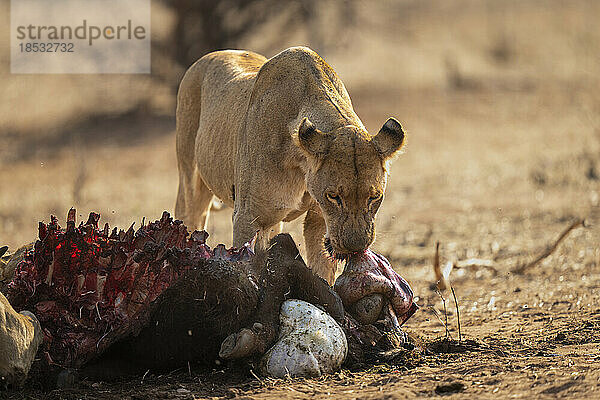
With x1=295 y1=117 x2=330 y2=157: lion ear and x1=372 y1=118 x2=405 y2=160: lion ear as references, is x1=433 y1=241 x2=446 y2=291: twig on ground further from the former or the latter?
A: x1=295 y1=117 x2=330 y2=157: lion ear

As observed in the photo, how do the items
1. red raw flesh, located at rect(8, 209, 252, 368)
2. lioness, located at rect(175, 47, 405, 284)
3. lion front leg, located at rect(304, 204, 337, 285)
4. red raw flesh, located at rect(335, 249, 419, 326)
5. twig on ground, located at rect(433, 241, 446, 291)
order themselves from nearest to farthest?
1. red raw flesh, located at rect(8, 209, 252, 368)
2. red raw flesh, located at rect(335, 249, 419, 326)
3. lioness, located at rect(175, 47, 405, 284)
4. lion front leg, located at rect(304, 204, 337, 285)
5. twig on ground, located at rect(433, 241, 446, 291)

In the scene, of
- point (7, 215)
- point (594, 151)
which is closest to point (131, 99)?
point (7, 215)

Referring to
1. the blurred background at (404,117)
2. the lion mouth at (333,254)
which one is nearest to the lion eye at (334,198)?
the lion mouth at (333,254)

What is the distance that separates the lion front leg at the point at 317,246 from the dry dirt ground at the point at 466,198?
2.11ft

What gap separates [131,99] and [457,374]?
1503 centimetres

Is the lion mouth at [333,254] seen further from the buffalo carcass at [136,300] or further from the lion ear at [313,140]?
the buffalo carcass at [136,300]

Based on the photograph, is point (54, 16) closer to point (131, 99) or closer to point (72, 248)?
point (131, 99)

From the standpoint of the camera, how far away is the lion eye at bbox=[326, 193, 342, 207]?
4.44m

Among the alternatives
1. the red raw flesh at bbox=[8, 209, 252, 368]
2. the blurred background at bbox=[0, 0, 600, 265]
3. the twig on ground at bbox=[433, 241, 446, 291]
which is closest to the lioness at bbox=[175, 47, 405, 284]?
the red raw flesh at bbox=[8, 209, 252, 368]

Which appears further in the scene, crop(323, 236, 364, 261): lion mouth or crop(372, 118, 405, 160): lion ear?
crop(372, 118, 405, 160): lion ear

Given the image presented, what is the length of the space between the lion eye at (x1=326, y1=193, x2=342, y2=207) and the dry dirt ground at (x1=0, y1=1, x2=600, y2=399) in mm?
868

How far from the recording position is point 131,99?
709 inches

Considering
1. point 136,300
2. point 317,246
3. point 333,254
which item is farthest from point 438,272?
point 136,300

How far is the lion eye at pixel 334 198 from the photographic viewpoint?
4.44 m
